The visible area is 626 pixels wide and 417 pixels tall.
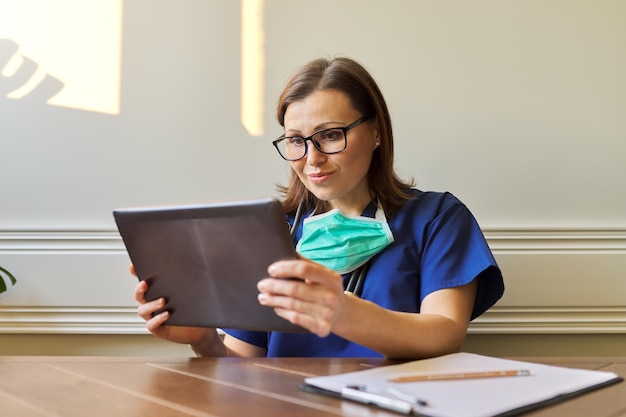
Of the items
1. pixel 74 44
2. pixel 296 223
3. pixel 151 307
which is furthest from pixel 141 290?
pixel 74 44

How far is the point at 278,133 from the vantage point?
6.19ft

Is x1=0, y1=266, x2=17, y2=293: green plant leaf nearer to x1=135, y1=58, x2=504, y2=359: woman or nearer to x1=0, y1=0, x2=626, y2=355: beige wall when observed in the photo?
x1=0, y1=0, x2=626, y2=355: beige wall

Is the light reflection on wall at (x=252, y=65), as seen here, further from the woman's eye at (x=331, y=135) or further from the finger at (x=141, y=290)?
the finger at (x=141, y=290)

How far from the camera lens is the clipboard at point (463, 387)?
83 cm

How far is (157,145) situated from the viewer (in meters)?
1.90

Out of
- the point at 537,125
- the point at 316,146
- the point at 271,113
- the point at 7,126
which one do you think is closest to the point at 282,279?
the point at 316,146

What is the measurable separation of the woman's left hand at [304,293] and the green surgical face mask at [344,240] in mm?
517

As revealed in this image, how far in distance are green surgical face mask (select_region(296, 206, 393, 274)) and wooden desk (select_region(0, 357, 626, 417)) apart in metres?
0.36

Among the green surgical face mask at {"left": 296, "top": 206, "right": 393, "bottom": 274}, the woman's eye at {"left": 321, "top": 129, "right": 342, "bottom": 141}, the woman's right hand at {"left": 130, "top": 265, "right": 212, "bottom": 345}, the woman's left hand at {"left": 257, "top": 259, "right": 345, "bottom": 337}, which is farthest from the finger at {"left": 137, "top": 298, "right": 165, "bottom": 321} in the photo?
the woman's eye at {"left": 321, "top": 129, "right": 342, "bottom": 141}

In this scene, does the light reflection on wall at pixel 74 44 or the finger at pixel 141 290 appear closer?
the finger at pixel 141 290

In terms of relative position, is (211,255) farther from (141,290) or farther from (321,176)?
(321,176)

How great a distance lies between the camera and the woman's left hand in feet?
3.18

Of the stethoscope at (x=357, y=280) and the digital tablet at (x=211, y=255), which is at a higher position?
the digital tablet at (x=211, y=255)

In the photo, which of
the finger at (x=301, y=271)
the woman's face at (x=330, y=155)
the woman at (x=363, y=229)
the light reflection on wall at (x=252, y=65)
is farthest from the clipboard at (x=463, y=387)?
the light reflection on wall at (x=252, y=65)
